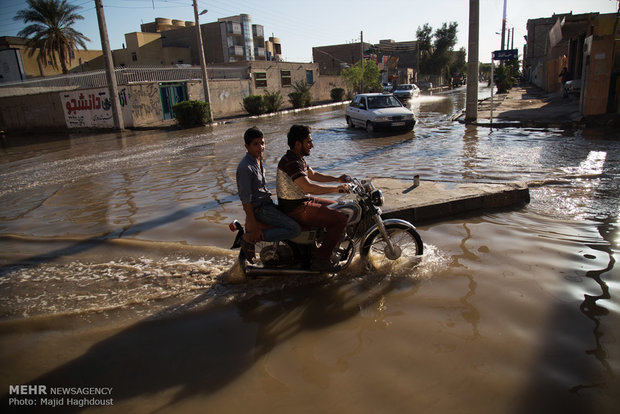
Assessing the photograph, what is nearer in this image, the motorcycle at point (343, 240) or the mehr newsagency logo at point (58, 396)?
the mehr newsagency logo at point (58, 396)

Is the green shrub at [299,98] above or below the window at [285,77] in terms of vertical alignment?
below

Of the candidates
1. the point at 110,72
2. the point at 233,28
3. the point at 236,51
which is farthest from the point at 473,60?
the point at 233,28

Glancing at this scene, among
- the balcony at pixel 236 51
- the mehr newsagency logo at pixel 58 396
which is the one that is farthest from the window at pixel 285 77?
the mehr newsagency logo at pixel 58 396

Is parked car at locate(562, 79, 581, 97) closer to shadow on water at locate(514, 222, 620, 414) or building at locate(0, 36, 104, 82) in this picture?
shadow on water at locate(514, 222, 620, 414)

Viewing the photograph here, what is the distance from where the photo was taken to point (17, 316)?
3930mm

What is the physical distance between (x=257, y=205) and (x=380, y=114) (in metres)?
12.6

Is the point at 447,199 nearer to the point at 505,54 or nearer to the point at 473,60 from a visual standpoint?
the point at 505,54

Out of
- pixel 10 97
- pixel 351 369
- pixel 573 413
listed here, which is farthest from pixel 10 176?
pixel 10 97

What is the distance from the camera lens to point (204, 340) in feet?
11.2

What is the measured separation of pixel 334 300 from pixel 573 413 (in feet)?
6.74

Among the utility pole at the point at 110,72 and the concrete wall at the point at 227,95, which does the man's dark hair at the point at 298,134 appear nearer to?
the utility pole at the point at 110,72

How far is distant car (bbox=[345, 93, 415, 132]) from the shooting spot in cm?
1556

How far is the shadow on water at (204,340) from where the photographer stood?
293 centimetres

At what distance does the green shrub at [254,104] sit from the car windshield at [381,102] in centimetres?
1549
